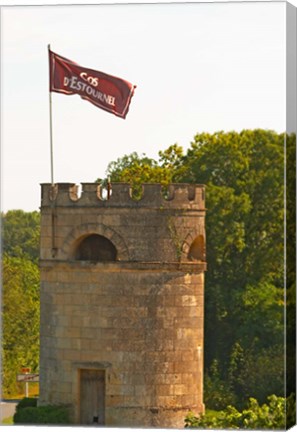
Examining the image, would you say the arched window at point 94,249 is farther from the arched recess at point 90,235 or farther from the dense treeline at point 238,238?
the dense treeline at point 238,238

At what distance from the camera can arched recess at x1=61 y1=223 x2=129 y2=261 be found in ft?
141

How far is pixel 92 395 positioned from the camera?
43312 mm

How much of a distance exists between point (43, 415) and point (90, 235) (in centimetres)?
396

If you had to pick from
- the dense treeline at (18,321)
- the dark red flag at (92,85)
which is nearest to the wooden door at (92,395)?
the dark red flag at (92,85)

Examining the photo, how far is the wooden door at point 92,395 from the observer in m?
43.2

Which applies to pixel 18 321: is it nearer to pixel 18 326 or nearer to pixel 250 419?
pixel 18 326

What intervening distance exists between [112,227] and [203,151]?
10.9 meters

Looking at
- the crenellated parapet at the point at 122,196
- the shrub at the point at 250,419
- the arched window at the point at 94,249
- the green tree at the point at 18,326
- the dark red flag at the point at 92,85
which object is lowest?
the shrub at the point at 250,419

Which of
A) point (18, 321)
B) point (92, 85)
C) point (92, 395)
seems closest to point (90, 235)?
point (92, 85)

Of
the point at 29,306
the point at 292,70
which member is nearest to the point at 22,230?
the point at 29,306

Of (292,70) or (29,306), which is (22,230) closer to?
(29,306)

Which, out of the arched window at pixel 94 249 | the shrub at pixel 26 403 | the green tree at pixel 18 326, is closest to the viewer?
the arched window at pixel 94 249

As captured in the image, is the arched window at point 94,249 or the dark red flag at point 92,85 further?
the arched window at point 94,249

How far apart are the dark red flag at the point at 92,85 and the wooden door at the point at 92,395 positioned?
5.55 metres
